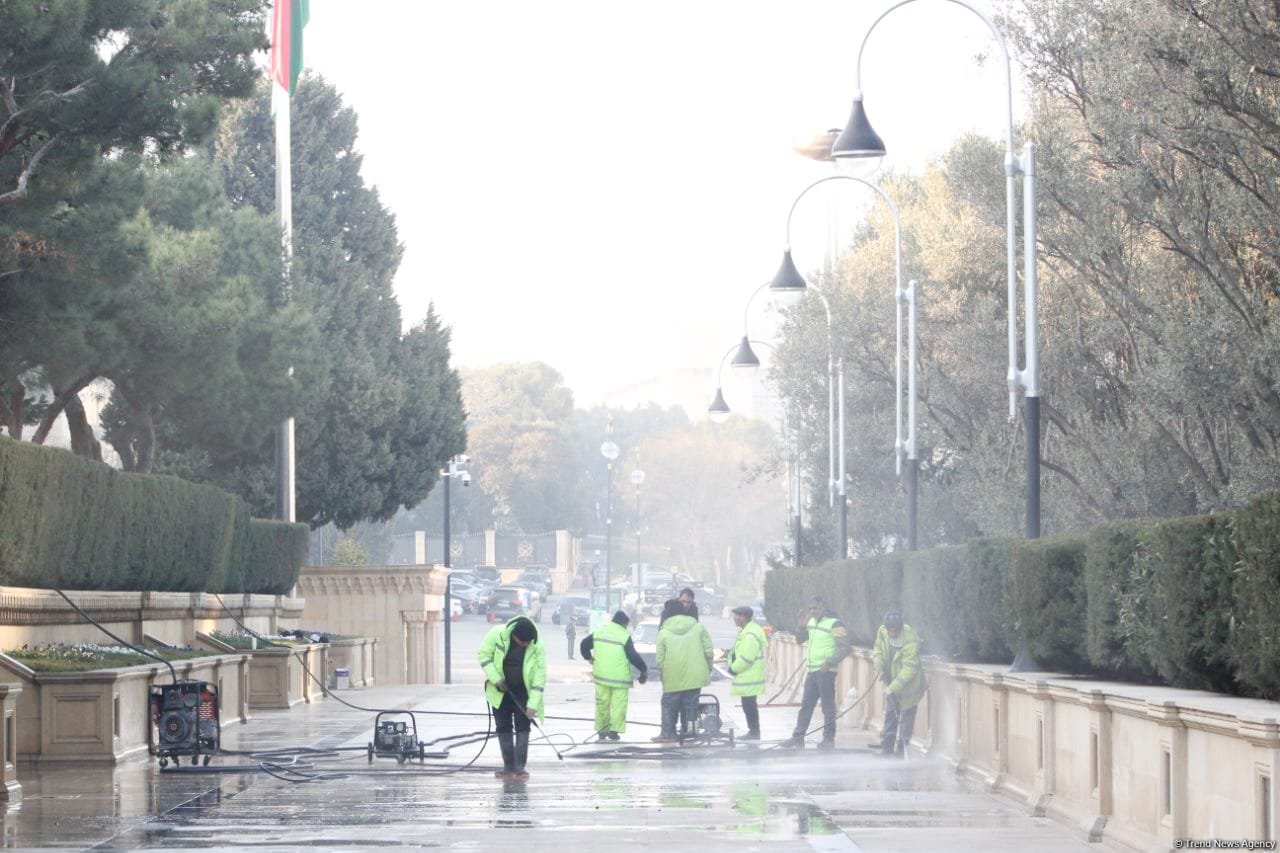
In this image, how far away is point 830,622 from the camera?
2445 centimetres

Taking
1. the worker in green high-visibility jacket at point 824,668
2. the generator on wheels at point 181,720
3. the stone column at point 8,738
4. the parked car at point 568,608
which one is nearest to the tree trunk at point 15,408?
the generator on wheels at point 181,720

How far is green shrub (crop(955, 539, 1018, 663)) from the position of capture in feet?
72.6

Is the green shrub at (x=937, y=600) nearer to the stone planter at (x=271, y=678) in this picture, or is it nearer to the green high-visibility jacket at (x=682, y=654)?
the green high-visibility jacket at (x=682, y=654)

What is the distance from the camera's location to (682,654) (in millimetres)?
23266

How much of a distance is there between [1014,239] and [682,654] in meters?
6.55

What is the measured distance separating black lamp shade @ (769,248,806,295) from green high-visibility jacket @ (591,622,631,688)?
14.1 m

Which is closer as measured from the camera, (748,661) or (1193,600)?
(1193,600)

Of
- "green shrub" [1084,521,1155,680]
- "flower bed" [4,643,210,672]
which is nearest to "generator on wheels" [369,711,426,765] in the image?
"flower bed" [4,643,210,672]

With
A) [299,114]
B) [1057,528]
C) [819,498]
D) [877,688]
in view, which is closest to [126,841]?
[877,688]

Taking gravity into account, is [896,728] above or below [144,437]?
below

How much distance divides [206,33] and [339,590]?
33.5 m

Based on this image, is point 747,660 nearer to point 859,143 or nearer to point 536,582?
point 859,143

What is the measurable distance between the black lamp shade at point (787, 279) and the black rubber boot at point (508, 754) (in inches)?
695

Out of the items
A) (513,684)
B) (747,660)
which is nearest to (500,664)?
(513,684)
